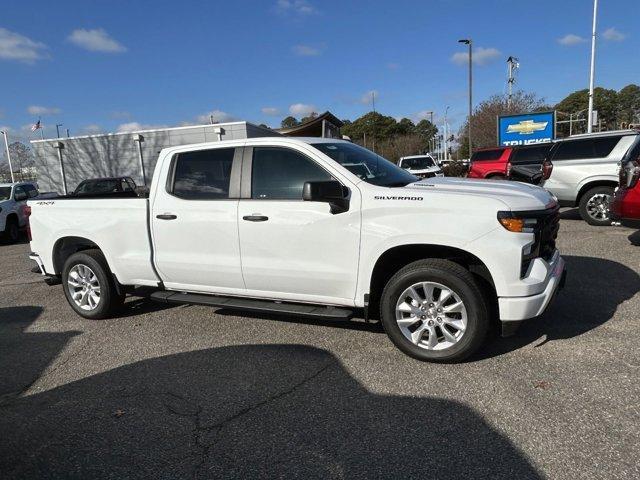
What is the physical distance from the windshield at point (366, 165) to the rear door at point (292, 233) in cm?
21

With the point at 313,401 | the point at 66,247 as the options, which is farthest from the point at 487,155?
the point at 313,401

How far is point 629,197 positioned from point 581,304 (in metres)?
2.91

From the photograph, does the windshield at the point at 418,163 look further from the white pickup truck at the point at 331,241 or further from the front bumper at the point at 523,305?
the front bumper at the point at 523,305

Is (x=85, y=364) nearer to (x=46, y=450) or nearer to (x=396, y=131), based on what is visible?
(x=46, y=450)

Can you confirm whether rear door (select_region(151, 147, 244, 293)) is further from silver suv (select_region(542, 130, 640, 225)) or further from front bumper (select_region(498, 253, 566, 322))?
silver suv (select_region(542, 130, 640, 225))

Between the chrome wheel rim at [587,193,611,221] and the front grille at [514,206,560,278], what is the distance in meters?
6.79

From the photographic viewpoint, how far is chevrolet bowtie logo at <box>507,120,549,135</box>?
26597 millimetres

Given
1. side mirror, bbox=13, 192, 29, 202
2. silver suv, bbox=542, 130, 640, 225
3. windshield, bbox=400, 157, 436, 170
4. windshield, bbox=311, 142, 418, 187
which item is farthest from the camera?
windshield, bbox=400, 157, 436, 170

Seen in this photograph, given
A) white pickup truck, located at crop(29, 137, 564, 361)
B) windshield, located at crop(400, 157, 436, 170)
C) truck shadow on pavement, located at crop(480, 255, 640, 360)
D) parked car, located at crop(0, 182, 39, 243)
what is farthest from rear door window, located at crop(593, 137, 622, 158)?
parked car, located at crop(0, 182, 39, 243)

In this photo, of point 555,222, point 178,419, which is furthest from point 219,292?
point 555,222

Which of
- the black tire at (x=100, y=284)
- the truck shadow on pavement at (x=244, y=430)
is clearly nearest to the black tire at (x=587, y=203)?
the truck shadow on pavement at (x=244, y=430)

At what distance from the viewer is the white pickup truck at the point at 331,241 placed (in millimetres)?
3724

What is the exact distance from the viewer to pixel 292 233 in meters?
4.30

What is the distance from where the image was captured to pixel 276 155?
4.55 m
